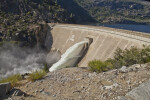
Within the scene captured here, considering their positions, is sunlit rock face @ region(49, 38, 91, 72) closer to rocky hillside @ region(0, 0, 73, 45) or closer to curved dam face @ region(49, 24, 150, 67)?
curved dam face @ region(49, 24, 150, 67)

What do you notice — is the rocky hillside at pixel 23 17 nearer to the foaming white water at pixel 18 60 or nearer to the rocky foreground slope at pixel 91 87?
the foaming white water at pixel 18 60

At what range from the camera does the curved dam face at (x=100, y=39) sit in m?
30.2

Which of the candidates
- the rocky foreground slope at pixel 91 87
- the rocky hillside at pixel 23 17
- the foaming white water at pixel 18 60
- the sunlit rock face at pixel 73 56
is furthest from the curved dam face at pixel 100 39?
the rocky foreground slope at pixel 91 87

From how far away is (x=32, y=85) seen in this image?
44.9 feet

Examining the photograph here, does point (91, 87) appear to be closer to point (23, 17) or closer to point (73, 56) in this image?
point (73, 56)

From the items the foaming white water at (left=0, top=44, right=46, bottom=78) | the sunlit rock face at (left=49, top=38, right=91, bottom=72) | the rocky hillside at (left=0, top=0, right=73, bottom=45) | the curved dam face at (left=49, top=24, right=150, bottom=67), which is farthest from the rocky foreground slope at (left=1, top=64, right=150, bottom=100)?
the rocky hillside at (left=0, top=0, right=73, bottom=45)

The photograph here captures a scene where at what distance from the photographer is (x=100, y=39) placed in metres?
36.9

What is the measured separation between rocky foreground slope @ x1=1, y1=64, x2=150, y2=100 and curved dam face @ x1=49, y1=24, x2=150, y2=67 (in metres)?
16.7

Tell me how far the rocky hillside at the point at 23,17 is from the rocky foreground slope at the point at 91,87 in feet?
142

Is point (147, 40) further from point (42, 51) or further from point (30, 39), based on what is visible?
point (30, 39)

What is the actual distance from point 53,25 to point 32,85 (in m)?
43.7

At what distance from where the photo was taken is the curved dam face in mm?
30228

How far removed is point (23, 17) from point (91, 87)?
64.8 m

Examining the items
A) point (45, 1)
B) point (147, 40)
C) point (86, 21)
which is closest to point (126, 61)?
point (147, 40)
